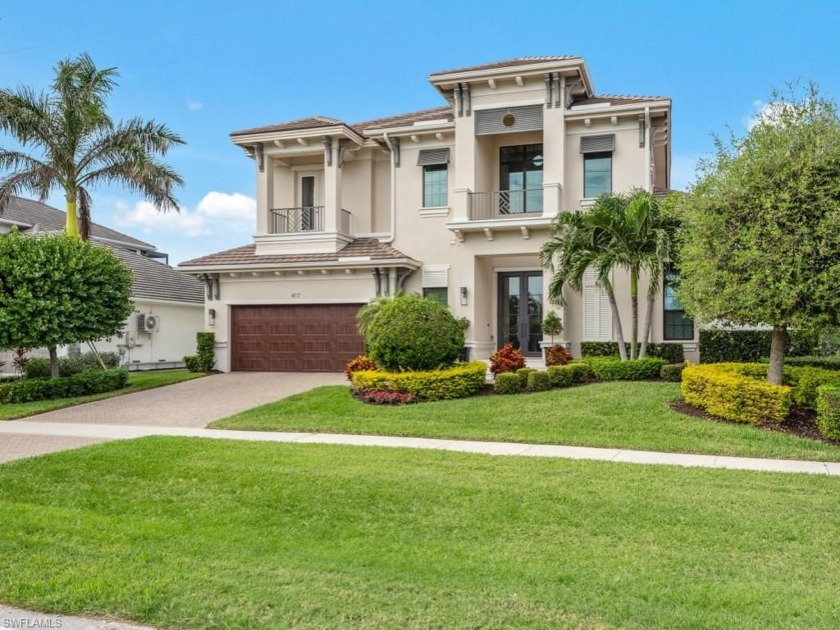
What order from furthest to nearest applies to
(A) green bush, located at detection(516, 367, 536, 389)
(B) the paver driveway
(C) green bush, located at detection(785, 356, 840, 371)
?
(C) green bush, located at detection(785, 356, 840, 371)
(A) green bush, located at detection(516, 367, 536, 389)
(B) the paver driveway

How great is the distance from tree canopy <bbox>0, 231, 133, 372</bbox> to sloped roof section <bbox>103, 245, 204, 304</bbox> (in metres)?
8.20

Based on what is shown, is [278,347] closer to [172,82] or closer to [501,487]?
[172,82]

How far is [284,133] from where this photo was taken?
21.6m

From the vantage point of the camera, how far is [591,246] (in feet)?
53.5

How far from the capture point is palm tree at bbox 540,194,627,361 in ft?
51.9

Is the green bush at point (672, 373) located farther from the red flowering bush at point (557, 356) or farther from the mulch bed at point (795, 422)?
the red flowering bush at point (557, 356)

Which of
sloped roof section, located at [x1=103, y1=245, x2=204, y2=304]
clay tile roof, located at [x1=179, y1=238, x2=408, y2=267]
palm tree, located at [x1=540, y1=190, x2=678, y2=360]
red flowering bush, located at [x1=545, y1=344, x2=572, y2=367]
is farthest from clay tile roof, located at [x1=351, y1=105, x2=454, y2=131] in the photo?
sloped roof section, located at [x1=103, y1=245, x2=204, y2=304]

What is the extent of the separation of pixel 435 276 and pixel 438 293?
0.53 meters

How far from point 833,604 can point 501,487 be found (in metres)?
3.52

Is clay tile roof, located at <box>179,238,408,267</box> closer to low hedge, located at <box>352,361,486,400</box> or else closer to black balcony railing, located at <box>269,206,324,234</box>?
black balcony railing, located at <box>269,206,324,234</box>

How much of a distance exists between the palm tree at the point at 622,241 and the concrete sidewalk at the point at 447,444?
21.2 ft

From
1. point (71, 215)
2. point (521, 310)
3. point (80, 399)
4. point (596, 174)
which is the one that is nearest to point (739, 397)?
point (521, 310)

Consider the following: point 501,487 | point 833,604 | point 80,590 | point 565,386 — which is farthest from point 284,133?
point 833,604

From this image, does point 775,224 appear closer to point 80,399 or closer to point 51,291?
point 80,399
